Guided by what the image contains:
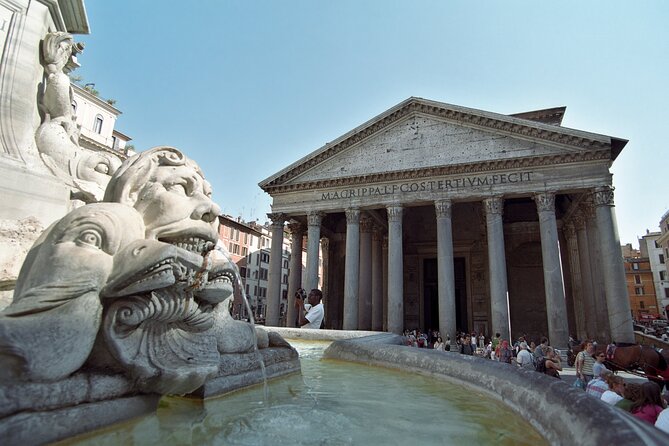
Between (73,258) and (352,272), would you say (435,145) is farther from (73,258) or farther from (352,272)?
(73,258)

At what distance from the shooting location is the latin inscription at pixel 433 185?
16.2 metres

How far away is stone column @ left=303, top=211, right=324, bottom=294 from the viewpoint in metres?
18.0

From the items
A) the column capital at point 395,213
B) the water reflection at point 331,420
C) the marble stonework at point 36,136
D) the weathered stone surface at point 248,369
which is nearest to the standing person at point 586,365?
the water reflection at point 331,420

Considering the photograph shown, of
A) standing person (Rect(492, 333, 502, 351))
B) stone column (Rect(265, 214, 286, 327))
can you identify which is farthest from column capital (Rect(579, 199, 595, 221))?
stone column (Rect(265, 214, 286, 327))

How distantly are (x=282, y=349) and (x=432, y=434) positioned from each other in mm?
1625

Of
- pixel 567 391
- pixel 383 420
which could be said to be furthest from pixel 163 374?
pixel 567 391

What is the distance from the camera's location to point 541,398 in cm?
198

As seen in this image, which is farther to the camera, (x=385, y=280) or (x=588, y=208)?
(x=385, y=280)

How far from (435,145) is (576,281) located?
960 centimetres

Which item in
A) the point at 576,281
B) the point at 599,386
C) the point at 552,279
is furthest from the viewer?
the point at 576,281

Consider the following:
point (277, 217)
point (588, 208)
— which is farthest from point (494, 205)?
point (277, 217)

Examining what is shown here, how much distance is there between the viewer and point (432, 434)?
1.83 m

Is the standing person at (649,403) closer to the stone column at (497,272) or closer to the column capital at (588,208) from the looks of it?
the stone column at (497,272)

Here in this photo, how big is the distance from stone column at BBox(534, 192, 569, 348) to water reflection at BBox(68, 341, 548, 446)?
13.8m
